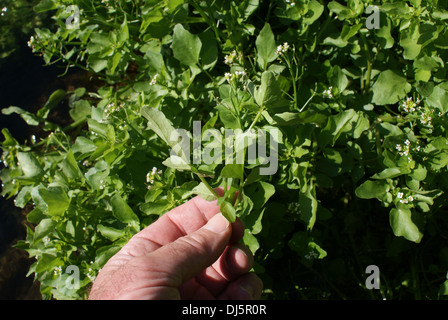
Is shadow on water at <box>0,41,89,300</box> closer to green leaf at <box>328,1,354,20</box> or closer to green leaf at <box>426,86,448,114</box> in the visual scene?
green leaf at <box>328,1,354,20</box>

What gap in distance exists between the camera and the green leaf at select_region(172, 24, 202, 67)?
4.32ft

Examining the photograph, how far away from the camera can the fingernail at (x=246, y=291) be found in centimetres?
111

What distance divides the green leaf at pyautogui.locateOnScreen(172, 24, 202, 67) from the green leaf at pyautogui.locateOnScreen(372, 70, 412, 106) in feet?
1.86

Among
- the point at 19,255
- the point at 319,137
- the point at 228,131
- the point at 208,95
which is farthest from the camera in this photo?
the point at 19,255

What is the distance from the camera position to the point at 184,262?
0.97 metres

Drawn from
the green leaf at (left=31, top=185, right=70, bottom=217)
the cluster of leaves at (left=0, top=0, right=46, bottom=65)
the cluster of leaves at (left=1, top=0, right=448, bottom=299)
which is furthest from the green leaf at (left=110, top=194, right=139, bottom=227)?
the cluster of leaves at (left=0, top=0, right=46, bottom=65)

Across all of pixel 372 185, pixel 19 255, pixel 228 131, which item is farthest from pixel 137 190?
pixel 19 255

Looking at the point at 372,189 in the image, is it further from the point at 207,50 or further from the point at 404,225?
the point at 207,50

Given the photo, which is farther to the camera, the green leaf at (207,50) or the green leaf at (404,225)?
the green leaf at (207,50)

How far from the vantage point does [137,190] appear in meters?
1.28

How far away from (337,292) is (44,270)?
3.16 feet

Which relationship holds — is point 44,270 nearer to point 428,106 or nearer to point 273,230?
point 273,230

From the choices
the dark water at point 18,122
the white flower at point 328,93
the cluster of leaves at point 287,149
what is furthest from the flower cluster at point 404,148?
the dark water at point 18,122
